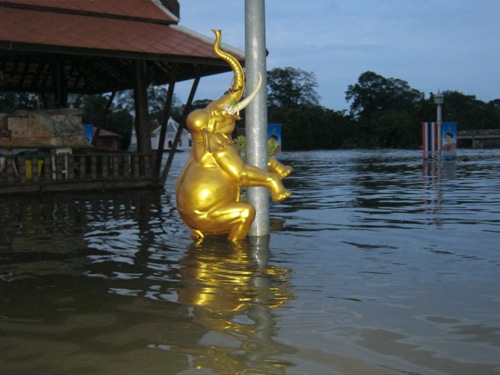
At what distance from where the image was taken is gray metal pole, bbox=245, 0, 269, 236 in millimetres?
6254

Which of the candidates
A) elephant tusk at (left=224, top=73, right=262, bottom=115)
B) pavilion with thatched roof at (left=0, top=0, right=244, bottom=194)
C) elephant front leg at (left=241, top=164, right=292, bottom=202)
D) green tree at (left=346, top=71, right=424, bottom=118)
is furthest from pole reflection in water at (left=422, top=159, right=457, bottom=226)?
green tree at (left=346, top=71, right=424, bottom=118)

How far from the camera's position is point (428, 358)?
9.67 ft

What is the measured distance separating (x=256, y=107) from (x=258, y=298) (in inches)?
107

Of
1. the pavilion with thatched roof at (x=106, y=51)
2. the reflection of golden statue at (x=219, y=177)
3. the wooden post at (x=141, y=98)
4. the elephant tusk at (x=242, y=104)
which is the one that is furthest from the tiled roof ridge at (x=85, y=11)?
the elephant tusk at (x=242, y=104)

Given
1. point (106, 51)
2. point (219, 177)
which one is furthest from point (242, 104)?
point (106, 51)

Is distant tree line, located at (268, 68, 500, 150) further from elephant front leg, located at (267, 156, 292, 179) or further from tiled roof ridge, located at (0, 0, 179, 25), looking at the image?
elephant front leg, located at (267, 156, 292, 179)

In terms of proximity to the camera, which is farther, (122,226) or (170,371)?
(122,226)

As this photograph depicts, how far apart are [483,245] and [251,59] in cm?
286

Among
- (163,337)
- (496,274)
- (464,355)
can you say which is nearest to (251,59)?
(496,274)

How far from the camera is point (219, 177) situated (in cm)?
595

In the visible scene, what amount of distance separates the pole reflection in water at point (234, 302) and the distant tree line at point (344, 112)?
38.3m

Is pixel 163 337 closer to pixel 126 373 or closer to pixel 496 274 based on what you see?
pixel 126 373

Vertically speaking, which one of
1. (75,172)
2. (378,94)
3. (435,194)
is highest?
(378,94)

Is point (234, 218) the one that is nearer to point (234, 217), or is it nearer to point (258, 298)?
point (234, 217)
